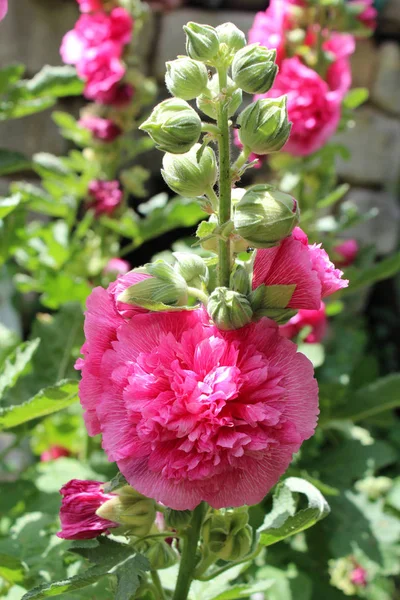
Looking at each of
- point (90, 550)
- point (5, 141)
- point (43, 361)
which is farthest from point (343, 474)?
point (5, 141)

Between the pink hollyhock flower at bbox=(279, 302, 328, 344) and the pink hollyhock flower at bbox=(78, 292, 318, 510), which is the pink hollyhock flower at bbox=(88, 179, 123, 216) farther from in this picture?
the pink hollyhock flower at bbox=(78, 292, 318, 510)

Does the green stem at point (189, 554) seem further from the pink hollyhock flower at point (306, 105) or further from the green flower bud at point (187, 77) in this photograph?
the pink hollyhock flower at point (306, 105)

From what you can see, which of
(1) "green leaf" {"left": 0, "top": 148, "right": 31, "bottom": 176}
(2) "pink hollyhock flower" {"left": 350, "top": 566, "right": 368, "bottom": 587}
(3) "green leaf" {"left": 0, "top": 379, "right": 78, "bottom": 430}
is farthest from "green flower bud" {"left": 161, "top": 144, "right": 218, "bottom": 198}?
(2) "pink hollyhock flower" {"left": 350, "top": 566, "right": 368, "bottom": 587}

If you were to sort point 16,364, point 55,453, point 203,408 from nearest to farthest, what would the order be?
point 203,408
point 16,364
point 55,453

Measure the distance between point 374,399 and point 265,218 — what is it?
0.80m

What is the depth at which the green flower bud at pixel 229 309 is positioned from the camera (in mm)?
476

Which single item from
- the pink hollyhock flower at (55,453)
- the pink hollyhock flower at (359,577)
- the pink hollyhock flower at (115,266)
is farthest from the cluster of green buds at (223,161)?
the pink hollyhock flower at (359,577)

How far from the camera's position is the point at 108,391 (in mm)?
494

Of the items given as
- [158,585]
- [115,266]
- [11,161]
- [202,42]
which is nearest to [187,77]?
[202,42]

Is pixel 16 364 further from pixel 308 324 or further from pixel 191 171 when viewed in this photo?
pixel 308 324

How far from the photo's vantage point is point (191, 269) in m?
0.54

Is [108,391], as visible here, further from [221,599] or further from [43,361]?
[43,361]

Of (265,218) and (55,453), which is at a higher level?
A: (265,218)

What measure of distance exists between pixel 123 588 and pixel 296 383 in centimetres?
20
